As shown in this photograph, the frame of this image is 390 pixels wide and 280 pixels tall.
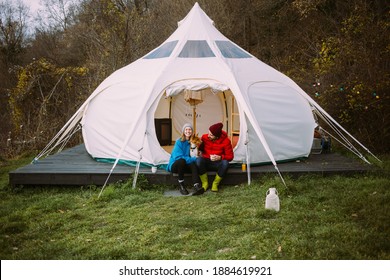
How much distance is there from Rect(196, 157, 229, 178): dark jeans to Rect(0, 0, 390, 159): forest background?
4.17 meters

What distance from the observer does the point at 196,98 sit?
962 cm

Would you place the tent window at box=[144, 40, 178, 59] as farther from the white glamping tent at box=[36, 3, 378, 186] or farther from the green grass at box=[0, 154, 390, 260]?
the green grass at box=[0, 154, 390, 260]

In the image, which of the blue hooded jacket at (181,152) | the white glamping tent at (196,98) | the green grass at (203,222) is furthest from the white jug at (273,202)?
the blue hooded jacket at (181,152)

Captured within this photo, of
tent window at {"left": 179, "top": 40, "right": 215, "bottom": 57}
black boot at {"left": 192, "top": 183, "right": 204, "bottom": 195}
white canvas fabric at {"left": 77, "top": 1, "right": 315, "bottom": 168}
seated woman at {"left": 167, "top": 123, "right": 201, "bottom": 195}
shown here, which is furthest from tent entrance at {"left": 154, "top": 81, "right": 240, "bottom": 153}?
black boot at {"left": 192, "top": 183, "right": 204, "bottom": 195}

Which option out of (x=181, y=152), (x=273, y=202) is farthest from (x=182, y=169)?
(x=273, y=202)

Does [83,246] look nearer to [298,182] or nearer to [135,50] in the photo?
[298,182]

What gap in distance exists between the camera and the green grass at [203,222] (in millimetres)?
4820

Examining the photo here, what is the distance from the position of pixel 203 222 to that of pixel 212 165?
6.28ft

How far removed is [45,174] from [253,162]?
3.45 meters

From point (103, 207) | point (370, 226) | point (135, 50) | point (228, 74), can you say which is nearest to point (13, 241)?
point (103, 207)

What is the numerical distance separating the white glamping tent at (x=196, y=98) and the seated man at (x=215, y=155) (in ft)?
1.44

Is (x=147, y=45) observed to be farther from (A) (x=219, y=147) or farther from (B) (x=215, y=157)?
(B) (x=215, y=157)

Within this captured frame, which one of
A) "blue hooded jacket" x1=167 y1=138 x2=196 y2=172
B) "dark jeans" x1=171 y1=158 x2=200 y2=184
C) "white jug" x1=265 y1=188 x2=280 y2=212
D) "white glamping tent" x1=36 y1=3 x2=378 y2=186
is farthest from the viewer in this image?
"white glamping tent" x1=36 y1=3 x2=378 y2=186

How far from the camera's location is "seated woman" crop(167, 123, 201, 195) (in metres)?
7.36
